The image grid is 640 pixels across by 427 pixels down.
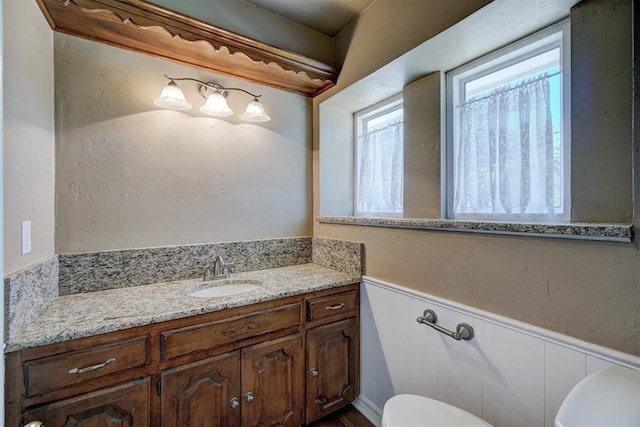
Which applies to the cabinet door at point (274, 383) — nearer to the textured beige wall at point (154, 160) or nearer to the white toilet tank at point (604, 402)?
the textured beige wall at point (154, 160)

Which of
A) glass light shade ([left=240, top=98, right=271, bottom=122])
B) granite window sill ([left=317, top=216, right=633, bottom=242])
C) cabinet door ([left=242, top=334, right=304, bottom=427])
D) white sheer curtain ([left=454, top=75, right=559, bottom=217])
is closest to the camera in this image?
granite window sill ([left=317, top=216, right=633, bottom=242])

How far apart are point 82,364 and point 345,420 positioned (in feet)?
4.37

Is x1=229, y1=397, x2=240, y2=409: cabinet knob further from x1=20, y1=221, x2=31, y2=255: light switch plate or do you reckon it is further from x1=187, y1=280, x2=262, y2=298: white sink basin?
x1=20, y1=221, x2=31, y2=255: light switch plate

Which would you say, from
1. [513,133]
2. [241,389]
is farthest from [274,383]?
[513,133]

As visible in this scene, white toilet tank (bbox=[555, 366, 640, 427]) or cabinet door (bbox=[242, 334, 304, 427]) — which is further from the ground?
white toilet tank (bbox=[555, 366, 640, 427])

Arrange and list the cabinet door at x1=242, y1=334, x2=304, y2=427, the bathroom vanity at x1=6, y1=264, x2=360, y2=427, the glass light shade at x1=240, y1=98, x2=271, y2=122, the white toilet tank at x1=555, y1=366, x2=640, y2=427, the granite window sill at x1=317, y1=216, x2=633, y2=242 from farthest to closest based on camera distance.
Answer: the glass light shade at x1=240, y1=98, x2=271, y2=122, the cabinet door at x1=242, y1=334, x2=304, y2=427, the bathroom vanity at x1=6, y1=264, x2=360, y2=427, the granite window sill at x1=317, y1=216, x2=633, y2=242, the white toilet tank at x1=555, y1=366, x2=640, y2=427

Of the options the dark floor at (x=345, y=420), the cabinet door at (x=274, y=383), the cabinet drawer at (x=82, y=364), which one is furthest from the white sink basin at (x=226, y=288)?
the dark floor at (x=345, y=420)

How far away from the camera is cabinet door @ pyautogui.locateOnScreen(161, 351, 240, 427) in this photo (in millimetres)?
1124

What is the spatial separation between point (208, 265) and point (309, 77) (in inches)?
52.2

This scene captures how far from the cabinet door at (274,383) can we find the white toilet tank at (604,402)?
1.07 m

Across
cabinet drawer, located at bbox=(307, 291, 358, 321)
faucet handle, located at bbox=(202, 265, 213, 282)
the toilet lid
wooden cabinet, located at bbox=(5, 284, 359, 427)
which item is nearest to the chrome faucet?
faucet handle, located at bbox=(202, 265, 213, 282)

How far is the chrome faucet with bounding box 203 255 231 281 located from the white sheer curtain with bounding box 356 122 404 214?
104 cm

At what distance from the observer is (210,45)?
4.68 feet

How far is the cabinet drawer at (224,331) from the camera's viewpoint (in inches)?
44.3
